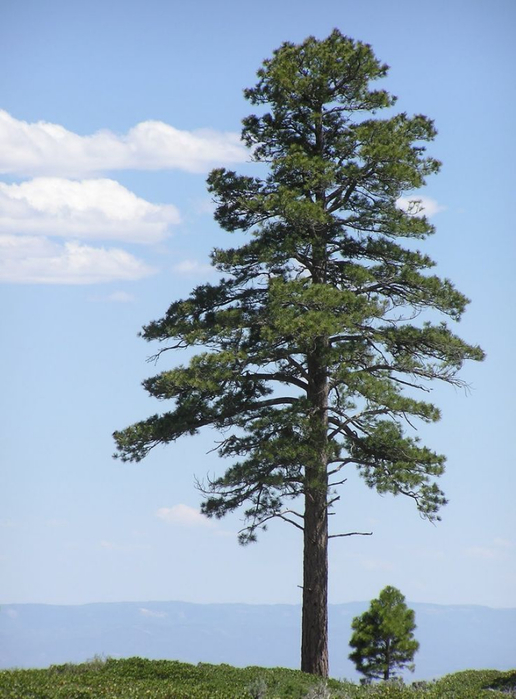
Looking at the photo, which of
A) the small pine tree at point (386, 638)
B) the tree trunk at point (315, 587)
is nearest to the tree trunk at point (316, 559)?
the tree trunk at point (315, 587)

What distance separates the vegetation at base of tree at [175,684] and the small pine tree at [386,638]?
4.30 m

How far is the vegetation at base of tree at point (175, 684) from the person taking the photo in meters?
12.7

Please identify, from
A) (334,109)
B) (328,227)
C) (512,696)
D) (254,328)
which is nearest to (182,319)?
(254,328)

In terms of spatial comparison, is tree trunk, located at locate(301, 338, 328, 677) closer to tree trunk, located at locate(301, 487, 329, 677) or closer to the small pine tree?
tree trunk, located at locate(301, 487, 329, 677)

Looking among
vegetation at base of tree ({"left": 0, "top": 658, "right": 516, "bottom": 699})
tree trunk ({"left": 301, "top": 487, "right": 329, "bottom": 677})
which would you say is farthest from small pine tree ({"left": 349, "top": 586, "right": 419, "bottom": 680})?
tree trunk ({"left": 301, "top": 487, "right": 329, "bottom": 677})

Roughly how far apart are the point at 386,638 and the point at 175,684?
986 centimetres

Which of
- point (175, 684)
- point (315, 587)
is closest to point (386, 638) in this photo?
point (315, 587)

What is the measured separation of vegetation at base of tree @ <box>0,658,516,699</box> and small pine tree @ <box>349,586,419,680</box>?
430 centimetres

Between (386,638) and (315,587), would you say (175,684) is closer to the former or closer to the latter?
(315,587)

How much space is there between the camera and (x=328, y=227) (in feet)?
63.3

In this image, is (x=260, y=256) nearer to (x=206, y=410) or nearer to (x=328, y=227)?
(x=328, y=227)

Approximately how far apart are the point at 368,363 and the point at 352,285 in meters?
1.80

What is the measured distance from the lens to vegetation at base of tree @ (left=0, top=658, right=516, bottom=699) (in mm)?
12672

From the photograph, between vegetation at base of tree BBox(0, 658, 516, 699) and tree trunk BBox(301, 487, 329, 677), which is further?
tree trunk BBox(301, 487, 329, 677)
